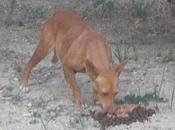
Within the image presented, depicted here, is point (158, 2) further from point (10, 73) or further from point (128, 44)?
point (10, 73)

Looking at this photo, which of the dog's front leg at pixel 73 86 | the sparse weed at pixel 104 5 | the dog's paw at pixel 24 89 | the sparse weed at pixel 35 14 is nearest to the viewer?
the dog's front leg at pixel 73 86

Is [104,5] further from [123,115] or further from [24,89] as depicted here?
[123,115]

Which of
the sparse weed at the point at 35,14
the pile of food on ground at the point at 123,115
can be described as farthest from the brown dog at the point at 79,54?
the sparse weed at the point at 35,14

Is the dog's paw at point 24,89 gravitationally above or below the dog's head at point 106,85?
below

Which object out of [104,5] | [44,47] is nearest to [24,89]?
[44,47]

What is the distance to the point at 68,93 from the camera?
9.91 metres

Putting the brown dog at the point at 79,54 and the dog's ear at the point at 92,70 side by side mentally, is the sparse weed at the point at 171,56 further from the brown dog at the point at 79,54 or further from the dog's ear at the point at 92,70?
the dog's ear at the point at 92,70

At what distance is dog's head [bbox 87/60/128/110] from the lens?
8.20 m

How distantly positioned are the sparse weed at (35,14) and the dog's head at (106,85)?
606cm

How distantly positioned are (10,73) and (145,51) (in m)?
2.53

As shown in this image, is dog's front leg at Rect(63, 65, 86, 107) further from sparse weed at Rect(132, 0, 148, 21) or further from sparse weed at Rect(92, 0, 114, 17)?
sparse weed at Rect(92, 0, 114, 17)

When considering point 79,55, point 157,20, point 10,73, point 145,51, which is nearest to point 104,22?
point 157,20

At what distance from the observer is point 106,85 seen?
8227mm

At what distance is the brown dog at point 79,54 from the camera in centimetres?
829
